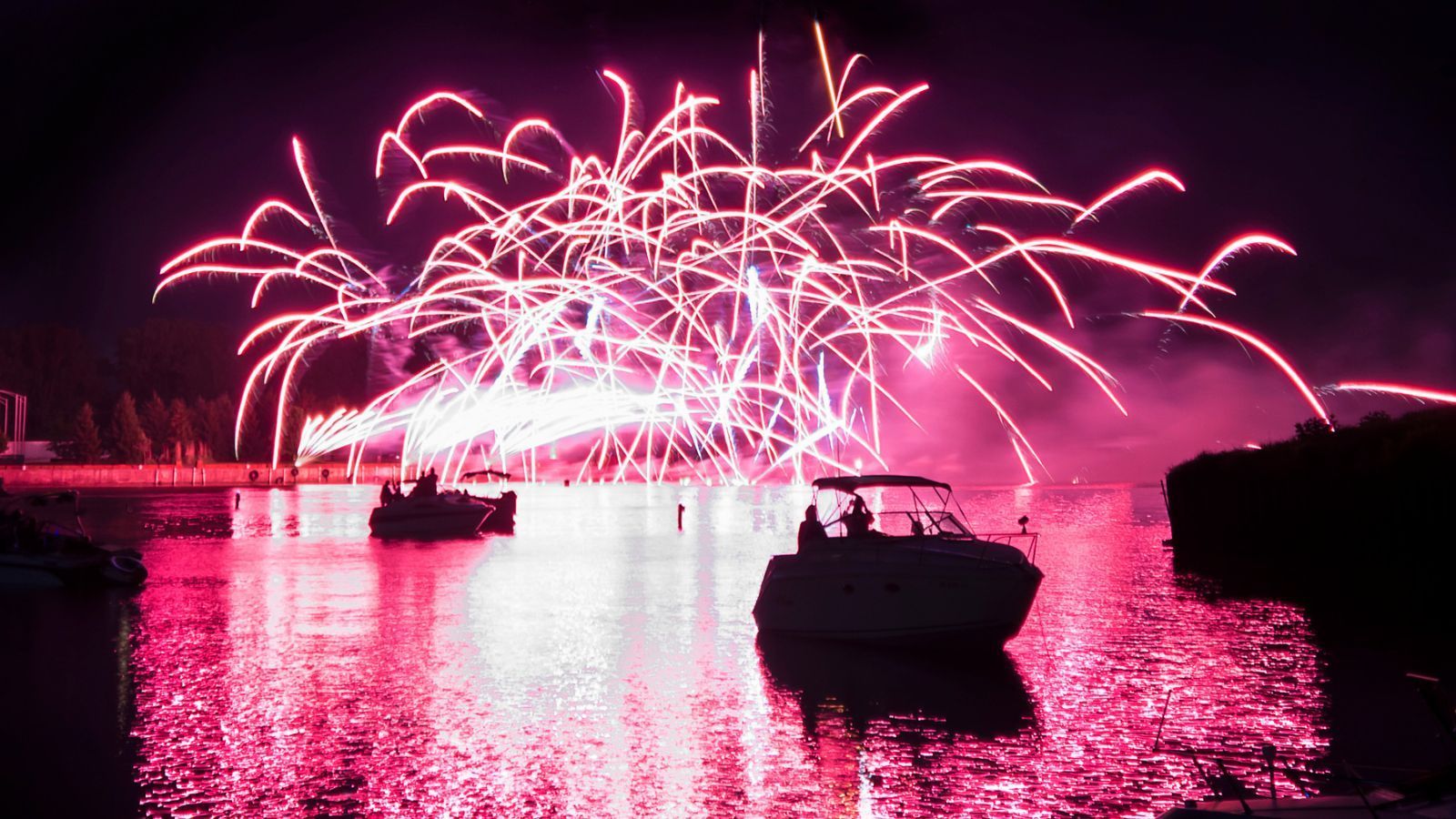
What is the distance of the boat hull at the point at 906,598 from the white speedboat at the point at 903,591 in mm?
14

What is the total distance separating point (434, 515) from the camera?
168 ft

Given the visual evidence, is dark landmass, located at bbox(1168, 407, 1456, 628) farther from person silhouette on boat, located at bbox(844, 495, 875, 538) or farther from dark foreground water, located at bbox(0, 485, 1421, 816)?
person silhouette on boat, located at bbox(844, 495, 875, 538)

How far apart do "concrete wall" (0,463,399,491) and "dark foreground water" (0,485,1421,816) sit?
271 ft

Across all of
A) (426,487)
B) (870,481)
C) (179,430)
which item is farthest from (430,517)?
(179,430)

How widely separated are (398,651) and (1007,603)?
9496mm

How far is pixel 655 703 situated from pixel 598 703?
71 cm

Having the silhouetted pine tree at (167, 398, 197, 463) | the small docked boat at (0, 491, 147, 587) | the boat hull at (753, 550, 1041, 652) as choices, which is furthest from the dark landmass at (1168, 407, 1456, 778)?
the silhouetted pine tree at (167, 398, 197, 463)

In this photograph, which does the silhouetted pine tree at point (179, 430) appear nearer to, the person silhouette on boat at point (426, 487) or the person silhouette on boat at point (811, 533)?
the person silhouette on boat at point (426, 487)

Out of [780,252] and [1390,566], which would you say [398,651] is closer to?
[1390,566]

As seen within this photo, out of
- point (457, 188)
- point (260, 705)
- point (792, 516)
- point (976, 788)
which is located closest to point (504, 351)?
point (457, 188)

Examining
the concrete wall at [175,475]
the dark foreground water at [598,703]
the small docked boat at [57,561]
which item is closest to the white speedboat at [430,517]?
the dark foreground water at [598,703]

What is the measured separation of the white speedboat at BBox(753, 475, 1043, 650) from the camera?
19.6 metres

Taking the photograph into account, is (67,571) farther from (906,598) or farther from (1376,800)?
(1376,800)

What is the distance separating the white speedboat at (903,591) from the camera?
64.2ft
